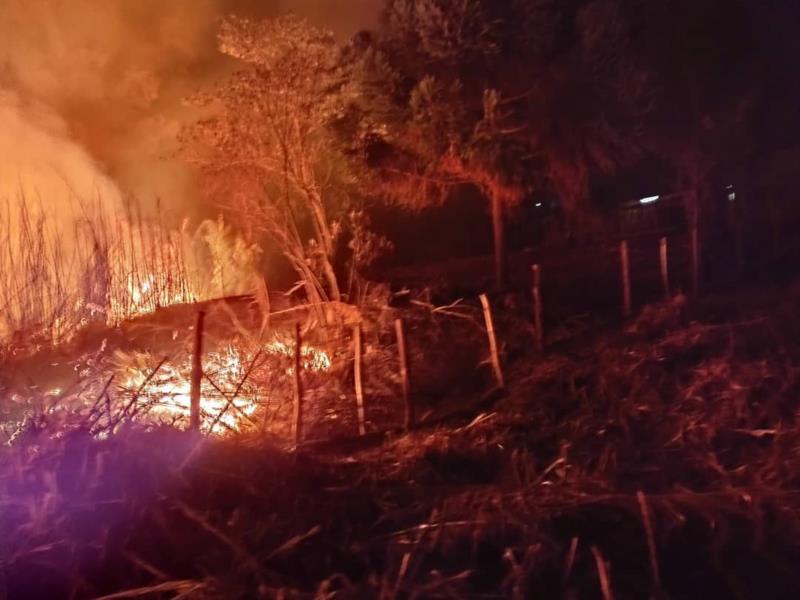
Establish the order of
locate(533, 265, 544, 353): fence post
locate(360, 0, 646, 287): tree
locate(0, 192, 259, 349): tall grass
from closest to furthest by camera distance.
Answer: locate(0, 192, 259, 349): tall grass, locate(533, 265, 544, 353): fence post, locate(360, 0, 646, 287): tree

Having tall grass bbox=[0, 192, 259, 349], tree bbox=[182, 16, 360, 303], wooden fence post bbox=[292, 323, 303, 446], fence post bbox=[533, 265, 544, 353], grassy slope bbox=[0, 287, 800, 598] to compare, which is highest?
tree bbox=[182, 16, 360, 303]

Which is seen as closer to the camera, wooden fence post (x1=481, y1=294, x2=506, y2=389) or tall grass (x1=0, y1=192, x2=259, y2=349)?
wooden fence post (x1=481, y1=294, x2=506, y2=389)

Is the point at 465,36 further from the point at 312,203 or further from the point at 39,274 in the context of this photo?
the point at 39,274

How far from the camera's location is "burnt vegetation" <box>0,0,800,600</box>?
6.06 m

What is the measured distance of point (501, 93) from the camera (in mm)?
15445

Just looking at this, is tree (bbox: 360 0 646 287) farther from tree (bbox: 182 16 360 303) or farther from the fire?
the fire

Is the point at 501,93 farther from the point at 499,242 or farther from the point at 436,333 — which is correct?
the point at 436,333

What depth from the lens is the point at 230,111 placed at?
13922mm

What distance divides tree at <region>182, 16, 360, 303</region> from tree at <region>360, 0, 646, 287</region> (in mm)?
1256

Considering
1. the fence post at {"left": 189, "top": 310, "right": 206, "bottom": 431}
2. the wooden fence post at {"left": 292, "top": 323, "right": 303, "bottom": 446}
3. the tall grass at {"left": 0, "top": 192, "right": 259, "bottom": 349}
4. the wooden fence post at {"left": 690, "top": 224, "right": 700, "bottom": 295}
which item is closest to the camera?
the fence post at {"left": 189, "top": 310, "right": 206, "bottom": 431}

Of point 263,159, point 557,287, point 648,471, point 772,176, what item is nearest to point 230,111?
point 263,159

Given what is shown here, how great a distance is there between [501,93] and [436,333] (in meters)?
4.78

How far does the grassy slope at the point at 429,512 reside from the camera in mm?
5680

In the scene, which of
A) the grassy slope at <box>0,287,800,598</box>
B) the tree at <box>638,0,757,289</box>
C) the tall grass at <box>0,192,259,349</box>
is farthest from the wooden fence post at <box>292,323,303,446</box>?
the tree at <box>638,0,757,289</box>
